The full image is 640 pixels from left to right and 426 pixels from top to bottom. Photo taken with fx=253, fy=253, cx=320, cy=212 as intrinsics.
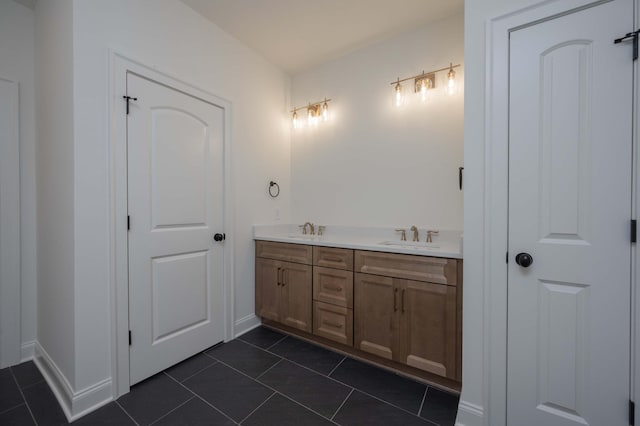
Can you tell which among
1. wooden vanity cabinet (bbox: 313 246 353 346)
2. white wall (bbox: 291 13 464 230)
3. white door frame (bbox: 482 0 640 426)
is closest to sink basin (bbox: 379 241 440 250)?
white wall (bbox: 291 13 464 230)

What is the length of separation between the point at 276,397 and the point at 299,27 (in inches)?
116

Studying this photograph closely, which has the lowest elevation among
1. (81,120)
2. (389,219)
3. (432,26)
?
(389,219)

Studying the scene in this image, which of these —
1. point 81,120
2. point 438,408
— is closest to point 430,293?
point 438,408

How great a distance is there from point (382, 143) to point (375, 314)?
1604 millimetres

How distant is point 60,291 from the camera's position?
166cm

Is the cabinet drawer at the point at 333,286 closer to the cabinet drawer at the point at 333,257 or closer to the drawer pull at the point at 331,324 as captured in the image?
the cabinet drawer at the point at 333,257

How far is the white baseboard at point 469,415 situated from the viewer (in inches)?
53.5

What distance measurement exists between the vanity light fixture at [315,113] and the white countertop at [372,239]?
4.07ft

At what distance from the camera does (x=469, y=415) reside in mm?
1379

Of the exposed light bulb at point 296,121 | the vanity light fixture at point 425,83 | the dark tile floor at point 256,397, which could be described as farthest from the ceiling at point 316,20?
the dark tile floor at point 256,397

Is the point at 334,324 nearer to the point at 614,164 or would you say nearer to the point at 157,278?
the point at 157,278

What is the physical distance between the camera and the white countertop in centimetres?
181

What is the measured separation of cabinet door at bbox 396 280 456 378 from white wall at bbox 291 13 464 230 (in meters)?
0.74

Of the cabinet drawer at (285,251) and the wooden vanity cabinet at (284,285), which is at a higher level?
the cabinet drawer at (285,251)
